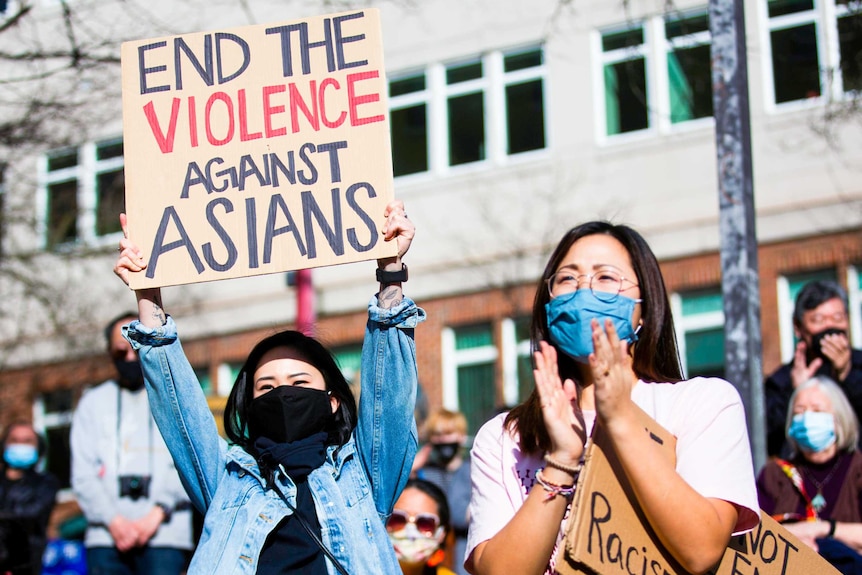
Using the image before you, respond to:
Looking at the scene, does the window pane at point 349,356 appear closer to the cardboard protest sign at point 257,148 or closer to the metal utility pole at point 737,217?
the metal utility pole at point 737,217

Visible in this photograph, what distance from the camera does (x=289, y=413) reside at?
4.20 m

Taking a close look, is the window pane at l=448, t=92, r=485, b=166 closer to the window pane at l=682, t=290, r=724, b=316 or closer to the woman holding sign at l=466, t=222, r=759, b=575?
the window pane at l=682, t=290, r=724, b=316

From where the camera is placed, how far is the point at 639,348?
12.6ft

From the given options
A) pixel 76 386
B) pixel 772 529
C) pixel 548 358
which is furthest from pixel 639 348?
pixel 76 386

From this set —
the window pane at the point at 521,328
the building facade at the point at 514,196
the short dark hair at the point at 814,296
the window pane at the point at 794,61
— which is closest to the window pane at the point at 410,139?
the building facade at the point at 514,196

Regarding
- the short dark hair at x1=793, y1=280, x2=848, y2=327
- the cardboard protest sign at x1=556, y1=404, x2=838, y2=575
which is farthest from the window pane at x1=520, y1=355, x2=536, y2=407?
the cardboard protest sign at x1=556, y1=404, x2=838, y2=575

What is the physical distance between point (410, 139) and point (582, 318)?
1627cm

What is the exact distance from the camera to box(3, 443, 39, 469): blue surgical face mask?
9234 mm

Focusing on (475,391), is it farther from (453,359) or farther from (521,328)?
(521,328)

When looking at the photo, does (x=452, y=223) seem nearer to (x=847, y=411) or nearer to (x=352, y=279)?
(x=352, y=279)

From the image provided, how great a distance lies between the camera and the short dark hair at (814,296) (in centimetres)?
738

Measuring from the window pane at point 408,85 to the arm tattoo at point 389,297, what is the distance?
1584cm

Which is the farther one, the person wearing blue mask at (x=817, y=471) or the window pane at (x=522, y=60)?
the window pane at (x=522, y=60)

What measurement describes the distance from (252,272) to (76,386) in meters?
16.3
